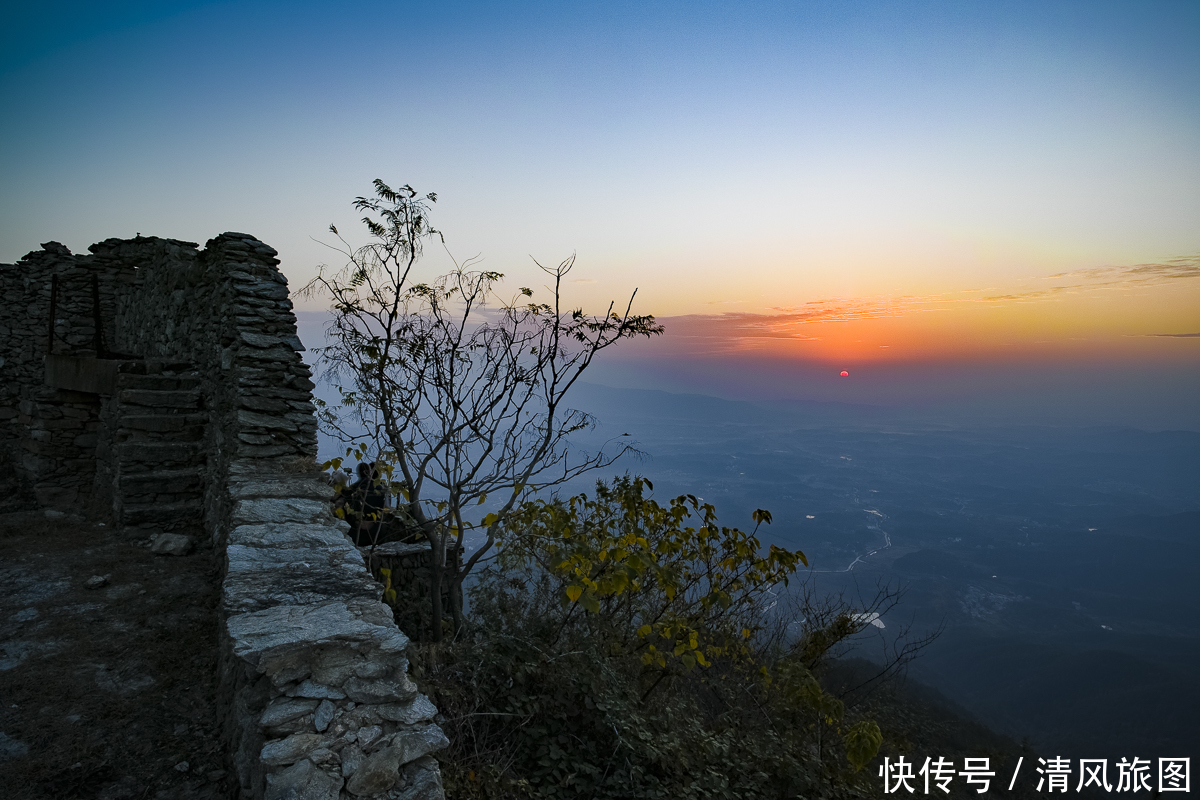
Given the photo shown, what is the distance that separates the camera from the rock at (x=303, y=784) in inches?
69.8

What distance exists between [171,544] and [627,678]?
3.81 metres

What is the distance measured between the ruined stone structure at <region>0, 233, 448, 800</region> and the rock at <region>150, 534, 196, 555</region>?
0.18 metres

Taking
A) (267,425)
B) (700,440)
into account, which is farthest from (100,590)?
(700,440)

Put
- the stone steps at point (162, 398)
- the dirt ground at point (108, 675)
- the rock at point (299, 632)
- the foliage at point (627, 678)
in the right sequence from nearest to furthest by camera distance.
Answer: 1. the rock at point (299, 632)
2. the dirt ground at point (108, 675)
3. the foliage at point (627, 678)
4. the stone steps at point (162, 398)

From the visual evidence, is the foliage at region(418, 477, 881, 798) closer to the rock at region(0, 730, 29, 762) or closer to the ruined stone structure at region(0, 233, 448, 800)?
the ruined stone structure at region(0, 233, 448, 800)

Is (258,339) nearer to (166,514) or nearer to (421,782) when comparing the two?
(166,514)

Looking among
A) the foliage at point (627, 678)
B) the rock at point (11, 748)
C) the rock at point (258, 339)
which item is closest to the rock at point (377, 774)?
the foliage at point (627, 678)

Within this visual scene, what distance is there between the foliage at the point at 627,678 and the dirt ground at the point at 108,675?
1.09m

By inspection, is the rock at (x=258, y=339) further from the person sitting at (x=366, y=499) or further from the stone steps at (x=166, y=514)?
the stone steps at (x=166, y=514)

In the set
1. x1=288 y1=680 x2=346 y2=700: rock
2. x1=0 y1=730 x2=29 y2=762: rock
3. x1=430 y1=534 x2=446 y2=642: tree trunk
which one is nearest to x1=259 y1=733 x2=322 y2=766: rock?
x1=288 y1=680 x2=346 y2=700: rock

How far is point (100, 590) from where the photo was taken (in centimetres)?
411

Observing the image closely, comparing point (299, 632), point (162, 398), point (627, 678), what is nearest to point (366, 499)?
point (162, 398)

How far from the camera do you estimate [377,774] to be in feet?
6.20

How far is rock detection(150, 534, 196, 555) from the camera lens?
4.78 m
